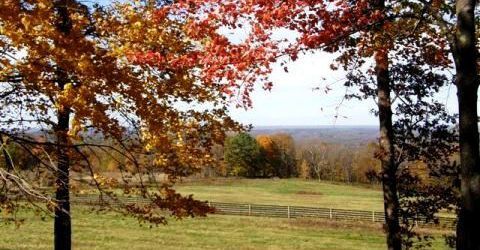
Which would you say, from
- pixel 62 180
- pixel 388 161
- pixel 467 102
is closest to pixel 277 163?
pixel 388 161

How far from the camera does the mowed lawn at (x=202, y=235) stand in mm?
27562

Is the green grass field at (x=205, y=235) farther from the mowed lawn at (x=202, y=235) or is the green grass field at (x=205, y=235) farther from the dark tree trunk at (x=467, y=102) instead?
the dark tree trunk at (x=467, y=102)

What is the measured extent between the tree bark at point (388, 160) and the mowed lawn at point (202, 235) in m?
17.4

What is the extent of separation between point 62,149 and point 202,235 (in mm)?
22500

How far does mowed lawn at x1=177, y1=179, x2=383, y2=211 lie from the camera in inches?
2238

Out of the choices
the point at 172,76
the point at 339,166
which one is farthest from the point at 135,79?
the point at 339,166

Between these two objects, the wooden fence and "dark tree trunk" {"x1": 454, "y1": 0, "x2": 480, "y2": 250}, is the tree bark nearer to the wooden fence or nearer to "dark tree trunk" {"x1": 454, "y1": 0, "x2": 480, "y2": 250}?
"dark tree trunk" {"x1": 454, "y1": 0, "x2": 480, "y2": 250}

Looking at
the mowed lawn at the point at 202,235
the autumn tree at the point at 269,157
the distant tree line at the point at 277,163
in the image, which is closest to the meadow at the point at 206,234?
the mowed lawn at the point at 202,235

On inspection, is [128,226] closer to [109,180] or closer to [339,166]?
[109,180]

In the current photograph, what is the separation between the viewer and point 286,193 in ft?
230

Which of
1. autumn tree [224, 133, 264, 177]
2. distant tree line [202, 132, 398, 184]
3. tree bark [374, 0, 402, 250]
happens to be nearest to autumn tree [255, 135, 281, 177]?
distant tree line [202, 132, 398, 184]

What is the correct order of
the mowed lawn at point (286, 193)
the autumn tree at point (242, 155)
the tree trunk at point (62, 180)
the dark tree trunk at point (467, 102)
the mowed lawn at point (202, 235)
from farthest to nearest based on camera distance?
the autumn tree at point (242, 155), the mowed lawn at point (286, 193), the mowed lawn at point (202, 235), the tree trunk at point (62, 180), the dark tree trunk at point (467, 102)

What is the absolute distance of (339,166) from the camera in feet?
416

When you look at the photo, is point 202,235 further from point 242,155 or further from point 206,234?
point 242,155
